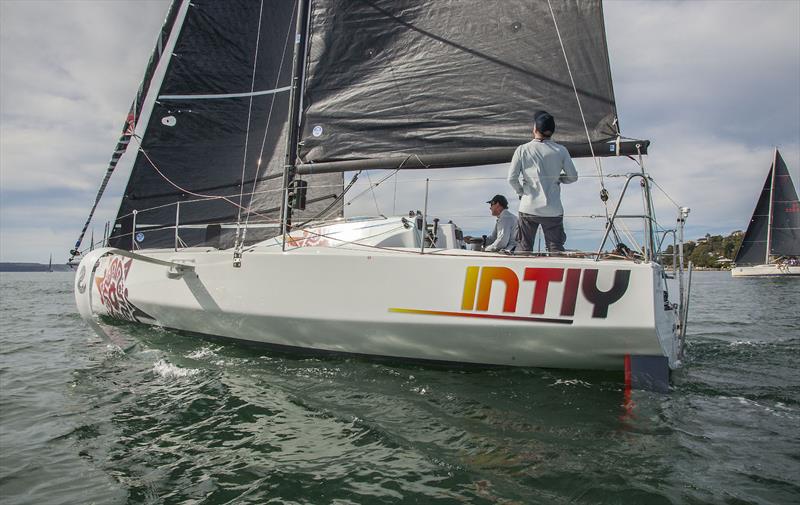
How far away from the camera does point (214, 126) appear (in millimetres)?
7809

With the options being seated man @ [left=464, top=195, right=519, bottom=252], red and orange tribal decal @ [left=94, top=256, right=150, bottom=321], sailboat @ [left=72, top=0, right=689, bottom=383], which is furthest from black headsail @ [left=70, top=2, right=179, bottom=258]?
seated man @ [left=464, top=195, right=519, bottom=252]

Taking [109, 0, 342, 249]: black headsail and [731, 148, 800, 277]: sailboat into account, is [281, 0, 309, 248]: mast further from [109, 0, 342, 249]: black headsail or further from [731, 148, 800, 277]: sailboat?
[731, 148, 800, 277]: sailboat

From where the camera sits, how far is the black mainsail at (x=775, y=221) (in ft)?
112

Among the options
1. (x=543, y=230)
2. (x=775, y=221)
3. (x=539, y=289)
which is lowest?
(x=539, y=289)

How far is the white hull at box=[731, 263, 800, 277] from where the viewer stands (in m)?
34.0

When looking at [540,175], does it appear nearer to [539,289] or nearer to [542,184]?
[542,184]

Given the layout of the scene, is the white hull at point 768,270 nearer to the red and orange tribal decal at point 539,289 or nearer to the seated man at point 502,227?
the seated man at point 502,227

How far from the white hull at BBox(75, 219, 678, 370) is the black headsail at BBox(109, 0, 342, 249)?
2448 mm

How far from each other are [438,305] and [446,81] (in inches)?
106

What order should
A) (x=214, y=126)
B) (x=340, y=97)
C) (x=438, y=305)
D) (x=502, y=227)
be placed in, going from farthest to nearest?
(x=214, y=126), (x=340, y=97), (x=502, y=227), (x=438, y=305)

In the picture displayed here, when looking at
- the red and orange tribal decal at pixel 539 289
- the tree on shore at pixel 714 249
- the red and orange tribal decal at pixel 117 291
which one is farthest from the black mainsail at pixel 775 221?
the red and orange tribal decal at pixel 117 291

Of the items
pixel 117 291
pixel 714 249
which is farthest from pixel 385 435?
pixel 714 249

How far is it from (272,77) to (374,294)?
541 cm

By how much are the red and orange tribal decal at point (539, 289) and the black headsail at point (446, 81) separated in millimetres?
1641
